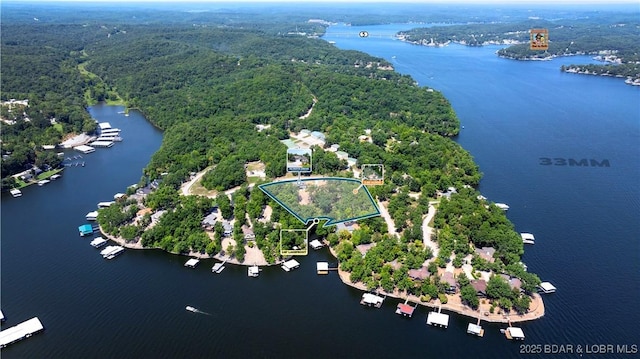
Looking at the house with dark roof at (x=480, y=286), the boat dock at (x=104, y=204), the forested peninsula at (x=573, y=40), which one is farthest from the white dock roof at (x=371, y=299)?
the forested peninsula at (x=573, y=40)

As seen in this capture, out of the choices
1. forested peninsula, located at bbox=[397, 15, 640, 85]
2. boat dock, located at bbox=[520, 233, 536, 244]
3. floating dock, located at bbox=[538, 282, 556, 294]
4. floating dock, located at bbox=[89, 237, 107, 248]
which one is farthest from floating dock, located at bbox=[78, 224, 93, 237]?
forested peninsula, located at bbox=[397, 15, 640, 85]

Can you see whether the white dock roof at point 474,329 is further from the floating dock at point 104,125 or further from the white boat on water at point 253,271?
the floating dock at point 104,125

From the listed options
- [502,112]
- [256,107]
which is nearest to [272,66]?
[256,107]

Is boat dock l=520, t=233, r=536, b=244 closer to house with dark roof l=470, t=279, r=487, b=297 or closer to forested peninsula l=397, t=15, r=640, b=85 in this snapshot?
house with dark roof l=470, t=279, r=487, b=297

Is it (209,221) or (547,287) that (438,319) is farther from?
(209,221)

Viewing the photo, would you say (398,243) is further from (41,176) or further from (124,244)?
(41,176)

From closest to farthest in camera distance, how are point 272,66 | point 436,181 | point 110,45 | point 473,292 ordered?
point 473,292 < point 436,181 < point 272,66 < point 110,45

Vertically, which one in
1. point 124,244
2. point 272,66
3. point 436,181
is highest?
point 272,66
